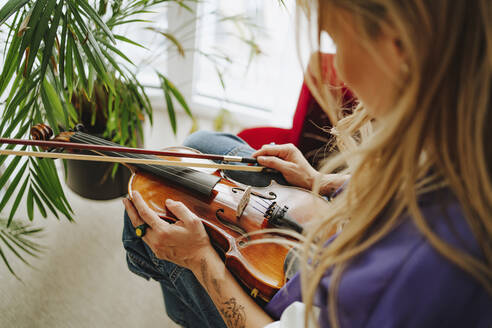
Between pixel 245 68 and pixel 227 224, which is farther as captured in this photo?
pixel 245 68

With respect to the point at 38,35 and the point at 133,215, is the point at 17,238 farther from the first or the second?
the point at 38,35

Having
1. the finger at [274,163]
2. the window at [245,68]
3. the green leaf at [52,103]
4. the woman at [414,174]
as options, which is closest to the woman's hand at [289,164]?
the finger at [274,163]

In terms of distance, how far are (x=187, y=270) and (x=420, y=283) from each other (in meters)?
0.50

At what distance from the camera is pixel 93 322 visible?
3.49 feet

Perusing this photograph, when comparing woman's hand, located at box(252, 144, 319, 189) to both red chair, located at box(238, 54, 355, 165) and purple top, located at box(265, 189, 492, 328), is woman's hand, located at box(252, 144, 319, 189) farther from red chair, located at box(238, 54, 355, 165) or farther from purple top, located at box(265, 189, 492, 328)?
purple top, located at box(265, 189, 492, 328)

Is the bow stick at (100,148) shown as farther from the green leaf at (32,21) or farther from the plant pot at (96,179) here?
the plant pot at (96,179)

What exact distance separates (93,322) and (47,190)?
1.66 feet

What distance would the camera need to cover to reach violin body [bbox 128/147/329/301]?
682 millimetres

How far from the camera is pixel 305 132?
3.63 ft

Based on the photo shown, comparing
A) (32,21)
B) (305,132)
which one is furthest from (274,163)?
(32,21)

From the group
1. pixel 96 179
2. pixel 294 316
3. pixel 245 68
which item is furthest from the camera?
pixel 245 68

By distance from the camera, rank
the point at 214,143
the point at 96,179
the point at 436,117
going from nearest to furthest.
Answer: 1. the point at 436,117
2. the point at 214,143
3. the point at 96,179

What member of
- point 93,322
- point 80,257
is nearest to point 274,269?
point 93,322

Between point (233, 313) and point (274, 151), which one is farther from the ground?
point (274, 151)
